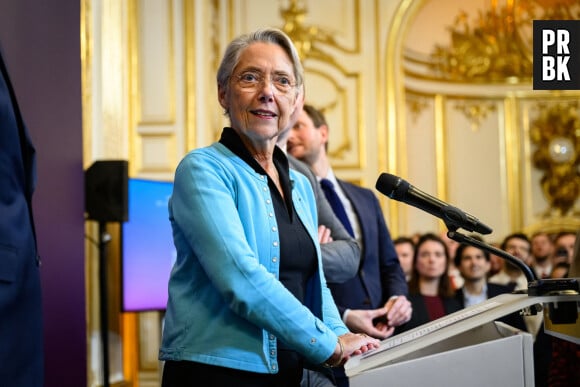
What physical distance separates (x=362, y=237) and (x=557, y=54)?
4.04 feet

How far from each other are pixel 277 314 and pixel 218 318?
132mm

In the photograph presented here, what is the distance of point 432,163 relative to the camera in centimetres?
933

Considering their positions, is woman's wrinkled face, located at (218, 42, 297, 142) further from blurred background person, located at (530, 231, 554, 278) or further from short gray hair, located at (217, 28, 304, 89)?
blurred background person, located at (530, 231, 554, 278)

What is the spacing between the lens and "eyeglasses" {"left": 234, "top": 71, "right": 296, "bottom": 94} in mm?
1955

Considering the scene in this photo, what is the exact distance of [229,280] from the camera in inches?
67.4

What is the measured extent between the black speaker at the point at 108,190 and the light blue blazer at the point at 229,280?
2.84 meters

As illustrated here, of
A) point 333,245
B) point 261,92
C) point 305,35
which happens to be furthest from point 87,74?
point 261,92

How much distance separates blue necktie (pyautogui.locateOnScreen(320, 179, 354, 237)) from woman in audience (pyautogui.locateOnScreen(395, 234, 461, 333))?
70.9 inches

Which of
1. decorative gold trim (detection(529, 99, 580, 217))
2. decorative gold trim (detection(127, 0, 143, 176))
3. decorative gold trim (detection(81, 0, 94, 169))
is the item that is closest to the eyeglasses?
decorative gold trim (detection(81, 0, 94, 169))

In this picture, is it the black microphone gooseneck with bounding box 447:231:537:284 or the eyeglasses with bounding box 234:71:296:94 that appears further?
the eyeglasses with bounding box 234:71:296:94

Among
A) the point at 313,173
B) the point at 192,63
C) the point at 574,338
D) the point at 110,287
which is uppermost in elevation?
the point at 192,63

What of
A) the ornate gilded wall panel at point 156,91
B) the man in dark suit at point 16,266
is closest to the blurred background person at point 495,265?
the ornate gilded wall panel at point 156,91

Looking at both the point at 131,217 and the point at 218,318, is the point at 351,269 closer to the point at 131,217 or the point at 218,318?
the point at 218,318

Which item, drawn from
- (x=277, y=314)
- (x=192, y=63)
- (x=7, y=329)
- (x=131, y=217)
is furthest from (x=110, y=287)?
(x=277, y=314)
